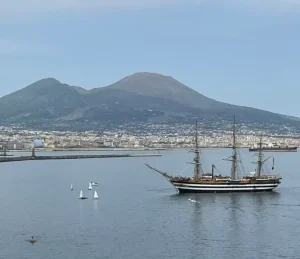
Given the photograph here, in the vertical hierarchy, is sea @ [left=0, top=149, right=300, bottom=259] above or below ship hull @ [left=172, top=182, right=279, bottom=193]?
below

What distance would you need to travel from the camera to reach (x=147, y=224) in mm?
36219

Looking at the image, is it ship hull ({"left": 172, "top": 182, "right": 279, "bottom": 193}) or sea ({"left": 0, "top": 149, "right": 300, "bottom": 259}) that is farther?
ship hull ({"left": 172, "top": 182, "right": 279, "bottom": 193})

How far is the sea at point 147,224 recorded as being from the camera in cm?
2969

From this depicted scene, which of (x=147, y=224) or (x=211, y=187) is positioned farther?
(x=211, y=187)

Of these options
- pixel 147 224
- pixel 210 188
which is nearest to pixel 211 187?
pixel 210 188

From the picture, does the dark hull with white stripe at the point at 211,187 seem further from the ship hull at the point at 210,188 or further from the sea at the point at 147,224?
the sea at the point at 147,224

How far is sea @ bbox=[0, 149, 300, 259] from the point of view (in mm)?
29688

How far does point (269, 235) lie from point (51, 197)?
21427 mm

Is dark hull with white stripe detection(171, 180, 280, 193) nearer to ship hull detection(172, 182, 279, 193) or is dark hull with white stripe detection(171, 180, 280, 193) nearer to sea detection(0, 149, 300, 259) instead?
ship hull detection(172, 182, 279, 193)

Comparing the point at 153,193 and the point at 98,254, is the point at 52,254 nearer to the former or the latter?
the point at 98,254

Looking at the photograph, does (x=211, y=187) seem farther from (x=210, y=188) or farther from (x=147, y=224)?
(x=147, y=224)

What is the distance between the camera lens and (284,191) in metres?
54.2

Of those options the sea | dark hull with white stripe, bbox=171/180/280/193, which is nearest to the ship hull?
dark hull with white stripe, bbox=171/180/280/193

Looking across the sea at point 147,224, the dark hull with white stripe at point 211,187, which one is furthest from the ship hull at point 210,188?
the sea at point 147,224
